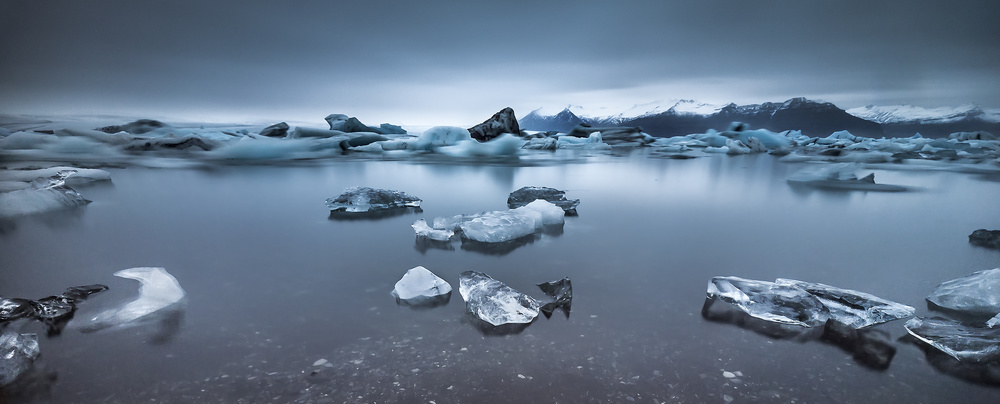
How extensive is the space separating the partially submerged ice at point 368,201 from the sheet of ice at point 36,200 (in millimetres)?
1280

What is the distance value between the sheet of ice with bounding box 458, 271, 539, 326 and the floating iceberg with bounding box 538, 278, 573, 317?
0.03 m

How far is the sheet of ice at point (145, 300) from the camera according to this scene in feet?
2.93

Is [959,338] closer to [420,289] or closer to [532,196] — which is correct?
[420,289]

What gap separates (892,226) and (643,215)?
1.14 metres

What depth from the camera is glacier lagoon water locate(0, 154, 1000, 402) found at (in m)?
0.69

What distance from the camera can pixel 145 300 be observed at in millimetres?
972

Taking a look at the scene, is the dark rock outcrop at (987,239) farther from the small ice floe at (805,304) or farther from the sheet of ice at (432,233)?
the sheet of ice at (432,233)

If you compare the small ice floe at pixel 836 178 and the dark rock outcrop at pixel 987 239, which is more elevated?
the small ice floe at pixel 836 178

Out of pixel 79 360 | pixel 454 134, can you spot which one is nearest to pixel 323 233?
pixel 79 360

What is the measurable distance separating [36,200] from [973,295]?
351 centimetres

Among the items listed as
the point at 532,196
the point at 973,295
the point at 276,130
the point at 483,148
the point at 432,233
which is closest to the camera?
the point at 973,295

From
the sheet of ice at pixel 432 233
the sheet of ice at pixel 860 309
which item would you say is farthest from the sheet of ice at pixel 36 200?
the sheet of ice at pixel 860 309

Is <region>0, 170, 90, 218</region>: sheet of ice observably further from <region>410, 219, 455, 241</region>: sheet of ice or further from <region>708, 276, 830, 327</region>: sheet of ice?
<region>708, 276, 830, 327</region>: sheet of ice

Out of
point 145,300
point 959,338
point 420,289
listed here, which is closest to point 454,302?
point 420,289
